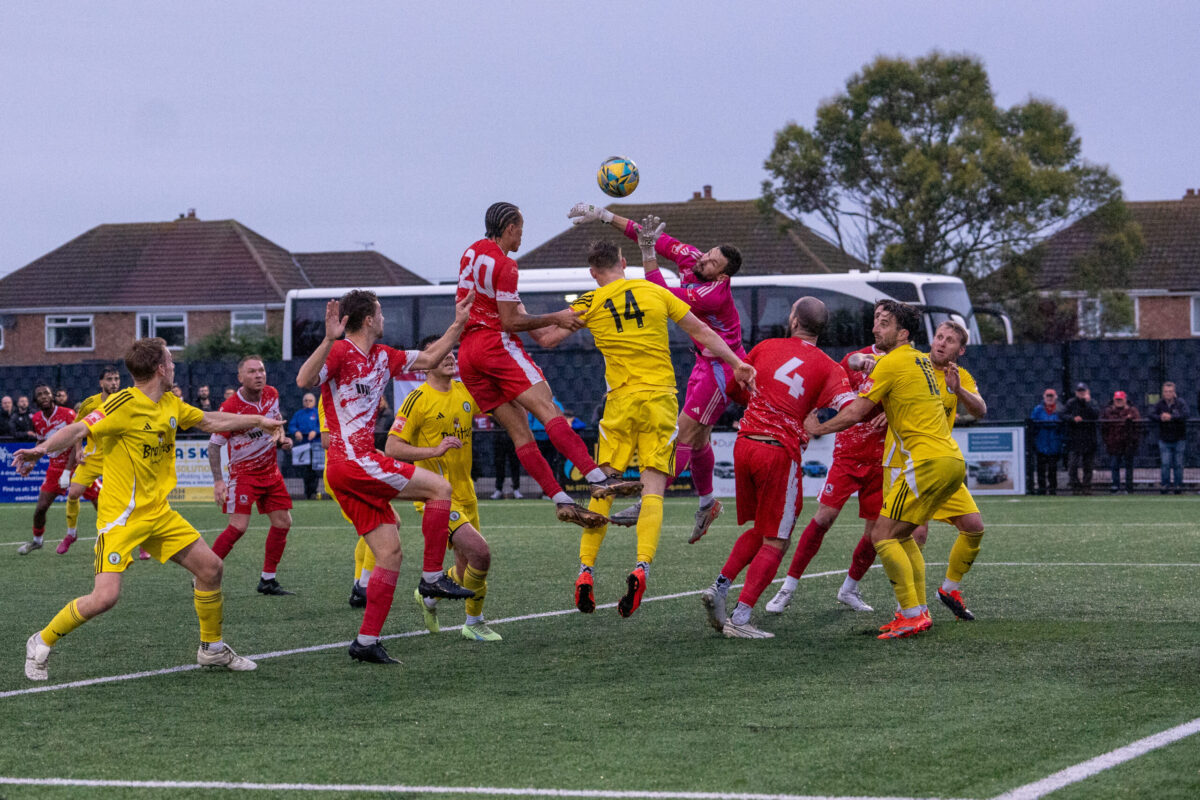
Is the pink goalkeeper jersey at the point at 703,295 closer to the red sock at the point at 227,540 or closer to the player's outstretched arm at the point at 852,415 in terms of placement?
the player's outstretched arm at the point at 852,415

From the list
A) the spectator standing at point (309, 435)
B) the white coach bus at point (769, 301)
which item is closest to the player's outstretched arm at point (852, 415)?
the spectator standing at point (309, 435)

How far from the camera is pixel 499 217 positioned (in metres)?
8.64

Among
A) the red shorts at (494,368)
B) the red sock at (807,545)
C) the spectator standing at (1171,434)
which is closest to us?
the red shorts at (494,368)

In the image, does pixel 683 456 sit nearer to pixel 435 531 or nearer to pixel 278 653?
pixel 435 531

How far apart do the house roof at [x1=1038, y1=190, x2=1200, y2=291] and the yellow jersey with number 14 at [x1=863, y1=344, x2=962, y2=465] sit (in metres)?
39.0

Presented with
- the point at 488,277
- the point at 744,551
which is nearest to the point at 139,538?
the point at 488,277

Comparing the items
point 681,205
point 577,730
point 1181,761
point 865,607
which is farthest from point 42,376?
point 681,205

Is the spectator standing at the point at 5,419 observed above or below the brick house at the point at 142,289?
below

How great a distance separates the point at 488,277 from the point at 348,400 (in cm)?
136

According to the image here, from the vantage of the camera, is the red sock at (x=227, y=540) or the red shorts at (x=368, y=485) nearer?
the red shorts at (x=368, y=485)

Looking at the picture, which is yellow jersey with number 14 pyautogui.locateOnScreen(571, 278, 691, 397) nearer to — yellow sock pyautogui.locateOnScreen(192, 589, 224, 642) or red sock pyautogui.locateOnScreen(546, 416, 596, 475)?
red sock pyautogui.locateOnScreen(546, 416, 596, 475)

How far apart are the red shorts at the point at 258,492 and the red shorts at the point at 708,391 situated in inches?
150

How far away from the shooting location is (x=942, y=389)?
350 inches

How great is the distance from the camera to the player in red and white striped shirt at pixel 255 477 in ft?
37.5
